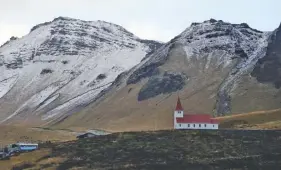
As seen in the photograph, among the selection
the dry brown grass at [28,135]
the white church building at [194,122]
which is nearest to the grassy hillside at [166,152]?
the white church building at [194,122]

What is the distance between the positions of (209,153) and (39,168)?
28.0 metres

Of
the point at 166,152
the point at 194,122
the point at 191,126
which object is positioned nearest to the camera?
the point at 166,152

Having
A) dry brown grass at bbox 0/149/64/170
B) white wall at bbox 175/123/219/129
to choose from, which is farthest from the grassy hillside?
white wall at bbox 175/123/219/129

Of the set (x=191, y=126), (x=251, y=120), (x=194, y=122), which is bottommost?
(x=191, y=126)

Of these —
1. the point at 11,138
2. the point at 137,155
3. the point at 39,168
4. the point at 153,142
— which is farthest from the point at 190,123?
the point at 11,138

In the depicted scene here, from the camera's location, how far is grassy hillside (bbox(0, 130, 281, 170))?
90406mm

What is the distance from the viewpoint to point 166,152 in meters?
98.2

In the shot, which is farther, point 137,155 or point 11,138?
point 11,138

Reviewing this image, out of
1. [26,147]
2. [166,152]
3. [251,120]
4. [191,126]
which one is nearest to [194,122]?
[191,126]

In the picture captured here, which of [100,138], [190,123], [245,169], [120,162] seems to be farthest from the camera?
[190,123]

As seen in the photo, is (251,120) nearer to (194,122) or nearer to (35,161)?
(194,122)

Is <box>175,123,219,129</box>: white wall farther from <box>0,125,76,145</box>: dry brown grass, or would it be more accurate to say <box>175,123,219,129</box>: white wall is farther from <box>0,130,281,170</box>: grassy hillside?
<box>0,125,76,145</box>: dry brown grass

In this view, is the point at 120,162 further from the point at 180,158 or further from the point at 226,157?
the point at 226,157

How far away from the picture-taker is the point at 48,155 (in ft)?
340
